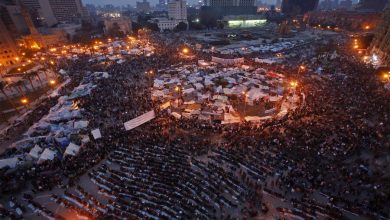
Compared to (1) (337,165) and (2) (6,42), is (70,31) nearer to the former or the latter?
(2) (6,42)

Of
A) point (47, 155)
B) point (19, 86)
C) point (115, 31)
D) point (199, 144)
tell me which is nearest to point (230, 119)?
point (199, 144)

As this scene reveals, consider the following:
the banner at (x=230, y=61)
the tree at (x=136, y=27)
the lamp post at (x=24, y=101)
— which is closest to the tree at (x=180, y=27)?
the tree at (x=136, y=27)

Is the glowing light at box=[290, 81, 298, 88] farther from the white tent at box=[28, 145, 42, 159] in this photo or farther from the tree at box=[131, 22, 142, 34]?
the tree at box=[131, 22, 142, 34]

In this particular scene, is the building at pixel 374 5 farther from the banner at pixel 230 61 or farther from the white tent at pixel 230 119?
the white tent at pixel 230 119

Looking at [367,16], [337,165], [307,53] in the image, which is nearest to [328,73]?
[307,53]

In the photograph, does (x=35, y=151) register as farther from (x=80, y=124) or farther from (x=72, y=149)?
(x=80, y=124)

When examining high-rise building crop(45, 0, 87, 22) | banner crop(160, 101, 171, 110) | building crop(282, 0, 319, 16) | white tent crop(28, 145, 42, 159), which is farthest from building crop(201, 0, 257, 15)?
white tent crop(28, 145, 42, 159)
